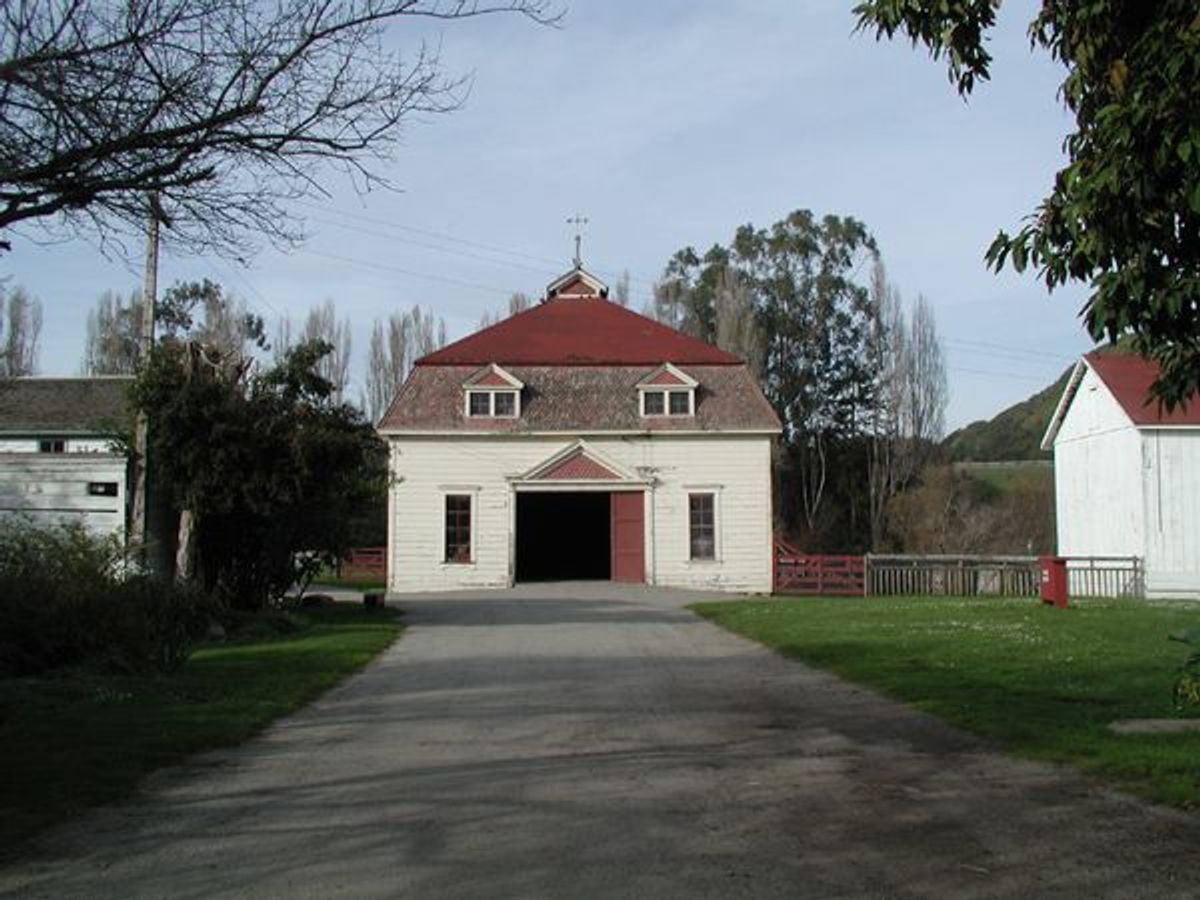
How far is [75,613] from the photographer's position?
15117 millimetres

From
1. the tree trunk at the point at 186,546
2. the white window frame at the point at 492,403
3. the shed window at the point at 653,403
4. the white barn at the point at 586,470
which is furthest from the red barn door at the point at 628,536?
the tree trunk at the point at 186,546

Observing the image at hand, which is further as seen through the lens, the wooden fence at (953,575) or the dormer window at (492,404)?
the dormer window at (492,404)

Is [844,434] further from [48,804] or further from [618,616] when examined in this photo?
[48,804]

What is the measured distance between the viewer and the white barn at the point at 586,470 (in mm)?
38875

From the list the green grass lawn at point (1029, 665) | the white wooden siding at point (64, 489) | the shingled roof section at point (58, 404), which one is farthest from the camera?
the shingled roof section at point (58, 404)

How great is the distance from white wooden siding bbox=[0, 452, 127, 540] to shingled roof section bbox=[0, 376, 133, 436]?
19.1 m

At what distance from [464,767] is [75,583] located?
→ 8.93 metres

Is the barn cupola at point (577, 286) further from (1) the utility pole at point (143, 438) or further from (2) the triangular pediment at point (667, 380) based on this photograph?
(1) the utility pole at point (143, 438)

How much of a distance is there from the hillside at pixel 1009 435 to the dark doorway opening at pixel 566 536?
34.2m

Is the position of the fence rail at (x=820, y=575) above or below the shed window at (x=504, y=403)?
below

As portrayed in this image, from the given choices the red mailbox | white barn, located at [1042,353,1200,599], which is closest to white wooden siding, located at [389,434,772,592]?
white barn, located at [1042,353,1200,599]

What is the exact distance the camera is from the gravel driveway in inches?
243

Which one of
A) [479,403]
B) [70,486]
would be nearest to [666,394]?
[479,403]

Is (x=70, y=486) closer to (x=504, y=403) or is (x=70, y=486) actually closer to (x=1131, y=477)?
(x=504, y=403)
